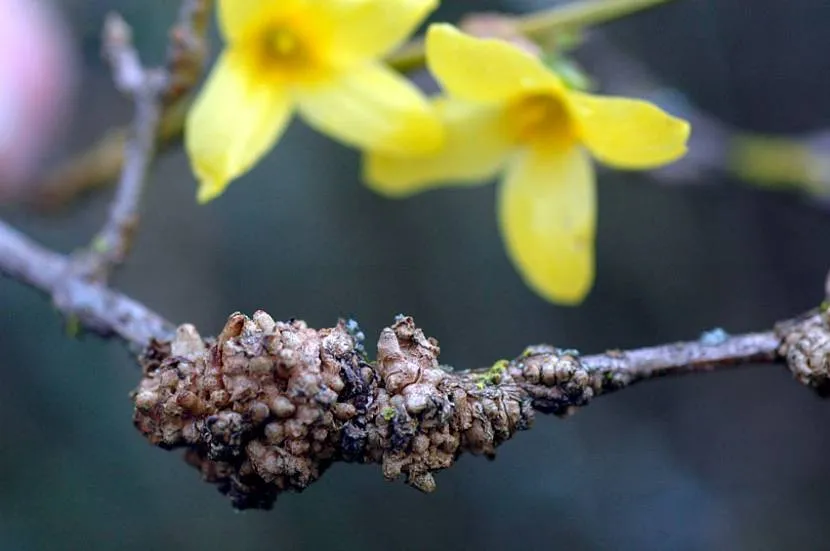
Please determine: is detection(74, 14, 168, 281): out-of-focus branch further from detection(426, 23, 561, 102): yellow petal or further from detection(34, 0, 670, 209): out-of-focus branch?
detection(426, 23, 561, 102): yellow petal

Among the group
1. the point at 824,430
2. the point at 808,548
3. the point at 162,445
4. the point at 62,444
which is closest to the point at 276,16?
the point at 162,445

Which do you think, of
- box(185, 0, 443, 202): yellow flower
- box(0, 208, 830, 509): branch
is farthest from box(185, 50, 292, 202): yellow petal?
box(0, 208, 830, 509): branch

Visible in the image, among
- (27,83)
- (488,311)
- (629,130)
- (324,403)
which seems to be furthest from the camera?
(488,311)

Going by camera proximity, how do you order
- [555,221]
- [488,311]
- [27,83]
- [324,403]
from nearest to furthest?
[324,403], [555,221], [27,83], [488,311]

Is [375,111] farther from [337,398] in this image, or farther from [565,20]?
[337,398]

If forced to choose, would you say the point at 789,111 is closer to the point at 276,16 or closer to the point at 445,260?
the point at 445,260

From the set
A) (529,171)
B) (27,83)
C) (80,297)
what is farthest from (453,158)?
(27,83)

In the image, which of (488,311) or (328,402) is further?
(488,311)

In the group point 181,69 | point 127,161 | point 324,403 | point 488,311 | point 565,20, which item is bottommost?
point 324,403
